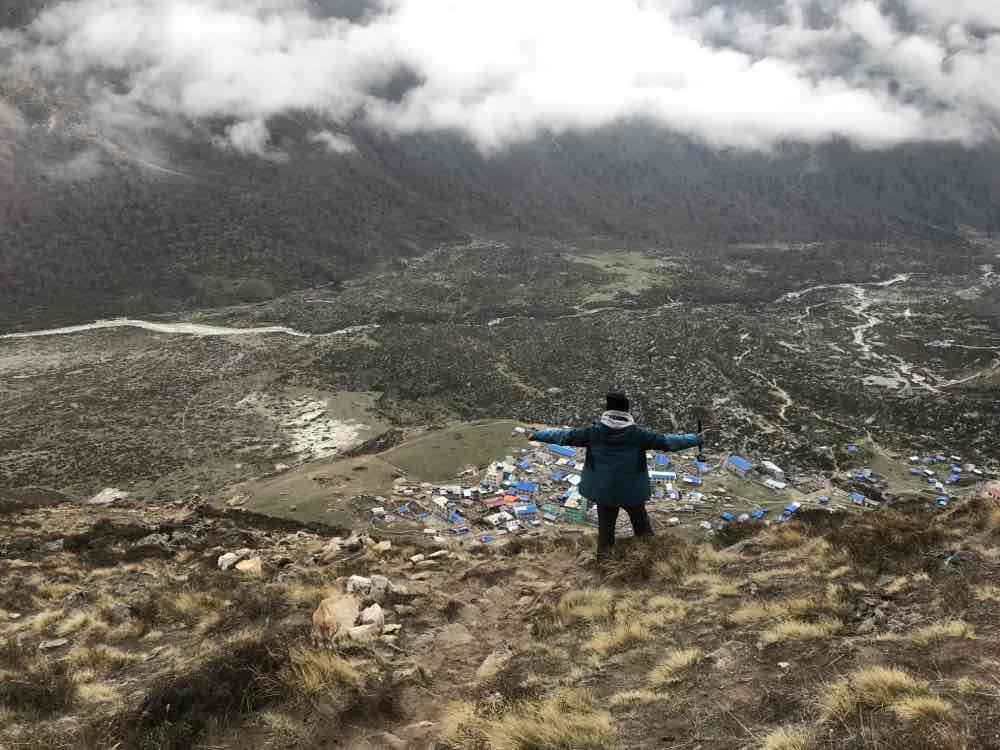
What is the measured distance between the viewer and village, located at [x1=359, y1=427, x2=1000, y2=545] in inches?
711

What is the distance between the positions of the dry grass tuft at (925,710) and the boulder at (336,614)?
14.7 ft

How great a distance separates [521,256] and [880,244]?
223 ft

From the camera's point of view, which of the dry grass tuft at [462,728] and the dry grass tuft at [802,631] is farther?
the dry grass tuft at [802,631]

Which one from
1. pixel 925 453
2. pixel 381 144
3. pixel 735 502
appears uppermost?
pixel 381 144

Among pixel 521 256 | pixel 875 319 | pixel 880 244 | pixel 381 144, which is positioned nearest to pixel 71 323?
pixel 521 256

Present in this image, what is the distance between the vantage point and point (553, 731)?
149 inches

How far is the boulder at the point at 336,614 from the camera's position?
5.99m

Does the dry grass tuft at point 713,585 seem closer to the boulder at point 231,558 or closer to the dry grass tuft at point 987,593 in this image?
the dry grass tuft at point 987,593

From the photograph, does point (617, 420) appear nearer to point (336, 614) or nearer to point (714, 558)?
point (714, 558)

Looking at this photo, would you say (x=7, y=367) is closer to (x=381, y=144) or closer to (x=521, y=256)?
(x=521, y=256)

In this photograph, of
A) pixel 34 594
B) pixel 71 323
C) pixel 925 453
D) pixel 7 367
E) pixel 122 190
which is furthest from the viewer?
pixel 122 190

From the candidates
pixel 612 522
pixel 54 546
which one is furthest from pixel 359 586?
pixel 54 546

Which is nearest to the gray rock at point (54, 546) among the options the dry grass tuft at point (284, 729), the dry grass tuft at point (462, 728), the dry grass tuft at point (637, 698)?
the dry grass tuft at point (284, 729)

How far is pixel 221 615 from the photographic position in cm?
762
